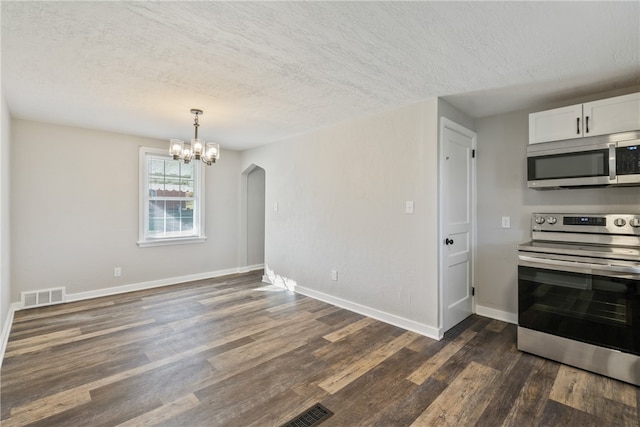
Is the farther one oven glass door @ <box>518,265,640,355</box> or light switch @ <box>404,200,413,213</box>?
light switch @ <box>404,200,413,213</box>

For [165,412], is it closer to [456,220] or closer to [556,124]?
[456,220]

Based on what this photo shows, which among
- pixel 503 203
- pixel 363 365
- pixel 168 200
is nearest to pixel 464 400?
pixel 363 365

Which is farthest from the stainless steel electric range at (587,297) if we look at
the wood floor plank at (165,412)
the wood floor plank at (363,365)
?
the wood floor plank at (165,412)

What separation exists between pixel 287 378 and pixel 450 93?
2.89m

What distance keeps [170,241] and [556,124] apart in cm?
531

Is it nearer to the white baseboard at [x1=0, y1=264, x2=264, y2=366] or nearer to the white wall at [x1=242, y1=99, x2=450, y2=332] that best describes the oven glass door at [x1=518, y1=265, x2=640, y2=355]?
the white wall at [x1=242, y1=99, x2=450, y2=332]

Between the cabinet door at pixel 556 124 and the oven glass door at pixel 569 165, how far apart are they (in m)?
0.17

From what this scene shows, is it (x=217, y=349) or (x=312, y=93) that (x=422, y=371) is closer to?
(x=217, y=349)

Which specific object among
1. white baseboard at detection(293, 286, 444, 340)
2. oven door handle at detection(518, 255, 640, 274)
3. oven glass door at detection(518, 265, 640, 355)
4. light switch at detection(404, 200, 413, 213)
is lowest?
white baseboard at detection(293, 286, 444, 340)

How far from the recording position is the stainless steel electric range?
2.18 m

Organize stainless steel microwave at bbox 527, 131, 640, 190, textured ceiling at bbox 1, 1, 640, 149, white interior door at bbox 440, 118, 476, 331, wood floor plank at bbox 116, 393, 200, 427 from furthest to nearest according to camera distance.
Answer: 1. white interior door at bbox 440, 118, 476, 331
2. stainless steel microwave at bbox 527, 131, 640, 190
3. wood floor plank at bbox 116, 393, 200, 427
4. textured ceiling at bbox 1, 1, 640, 149

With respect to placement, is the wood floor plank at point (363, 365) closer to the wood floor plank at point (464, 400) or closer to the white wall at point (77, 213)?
the wood floor plank at point (464, 400)

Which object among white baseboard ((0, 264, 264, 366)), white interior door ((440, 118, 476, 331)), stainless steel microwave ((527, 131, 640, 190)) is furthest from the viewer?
white interior door ((440, 118, 476, 331))

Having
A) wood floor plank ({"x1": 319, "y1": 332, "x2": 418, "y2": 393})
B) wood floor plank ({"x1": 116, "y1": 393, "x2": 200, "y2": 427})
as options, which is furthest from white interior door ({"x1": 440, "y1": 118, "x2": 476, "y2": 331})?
wood floor plank ({"x1": 116, "y1": 393, "x2": 200, "y2": 427})
